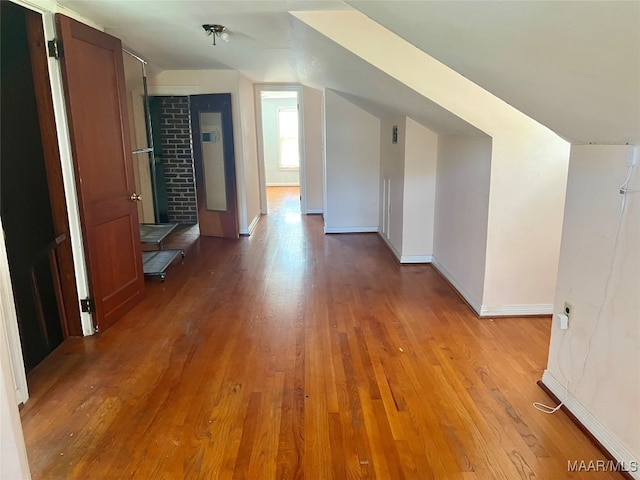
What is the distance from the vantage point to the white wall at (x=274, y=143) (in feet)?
35.6

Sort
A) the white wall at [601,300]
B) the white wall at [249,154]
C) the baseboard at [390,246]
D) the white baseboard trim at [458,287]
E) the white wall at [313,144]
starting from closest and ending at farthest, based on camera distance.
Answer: the white wall at [601,300] → the white baseboard trim at [458,287] → the baseboard at [390,246] → the white wall at [249,154] → the white wall at [313,144]

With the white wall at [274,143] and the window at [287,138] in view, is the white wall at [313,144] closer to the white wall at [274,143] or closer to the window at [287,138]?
the white wall at [274,143]

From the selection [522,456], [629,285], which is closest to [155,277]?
[522,456]

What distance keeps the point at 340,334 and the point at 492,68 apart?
185 centimetres

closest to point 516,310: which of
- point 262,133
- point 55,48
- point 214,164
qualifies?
point 55,48

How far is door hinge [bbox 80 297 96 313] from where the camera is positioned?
2992 millimetres

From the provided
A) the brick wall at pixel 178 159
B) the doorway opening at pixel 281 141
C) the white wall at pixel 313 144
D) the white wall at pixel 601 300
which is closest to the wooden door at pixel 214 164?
the brick wall at pixel 178 159

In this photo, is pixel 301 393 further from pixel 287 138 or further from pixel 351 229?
pixel 287 138

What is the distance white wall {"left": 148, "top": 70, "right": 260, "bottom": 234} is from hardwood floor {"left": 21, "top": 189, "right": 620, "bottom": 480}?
2.25 metres

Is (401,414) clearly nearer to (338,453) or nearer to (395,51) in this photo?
(338,453)

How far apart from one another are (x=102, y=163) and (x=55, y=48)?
2.42 ft

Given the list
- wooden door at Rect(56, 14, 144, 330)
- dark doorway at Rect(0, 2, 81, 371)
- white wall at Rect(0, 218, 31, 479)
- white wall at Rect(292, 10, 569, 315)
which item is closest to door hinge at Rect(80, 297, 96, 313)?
wooden door at Rect(56, 14, 144, 330)

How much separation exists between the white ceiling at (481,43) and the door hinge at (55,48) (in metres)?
0.33

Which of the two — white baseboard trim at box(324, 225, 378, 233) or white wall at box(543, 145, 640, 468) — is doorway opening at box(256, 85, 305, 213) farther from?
white wall at box(543, 145, 640, 468)
